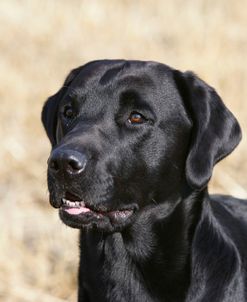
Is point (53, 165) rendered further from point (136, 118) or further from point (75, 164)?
point (136, 118)

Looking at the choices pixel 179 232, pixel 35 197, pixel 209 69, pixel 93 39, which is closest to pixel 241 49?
pixel 209 69

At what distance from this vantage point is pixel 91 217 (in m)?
4.15

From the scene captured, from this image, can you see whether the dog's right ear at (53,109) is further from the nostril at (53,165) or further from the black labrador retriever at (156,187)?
the nostril at (53,165)

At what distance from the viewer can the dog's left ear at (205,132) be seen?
14.4ft

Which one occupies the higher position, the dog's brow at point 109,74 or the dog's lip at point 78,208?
the dog's brow at point 109,74

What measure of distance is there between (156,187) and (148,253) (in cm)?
40

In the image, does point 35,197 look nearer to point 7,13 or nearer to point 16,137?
point 16,137

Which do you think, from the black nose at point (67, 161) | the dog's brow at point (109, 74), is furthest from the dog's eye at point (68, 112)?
the black nose at point (67, 161)

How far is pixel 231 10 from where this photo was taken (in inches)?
512

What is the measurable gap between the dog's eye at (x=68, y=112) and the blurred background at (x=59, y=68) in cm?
207

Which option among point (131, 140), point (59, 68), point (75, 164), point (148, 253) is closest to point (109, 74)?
point (131, 140)

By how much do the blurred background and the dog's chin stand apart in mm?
2050

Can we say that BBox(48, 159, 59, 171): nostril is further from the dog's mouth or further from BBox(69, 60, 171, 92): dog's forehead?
BBox(69, 60, 171, 92): dog's forehead

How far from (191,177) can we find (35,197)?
397cm
